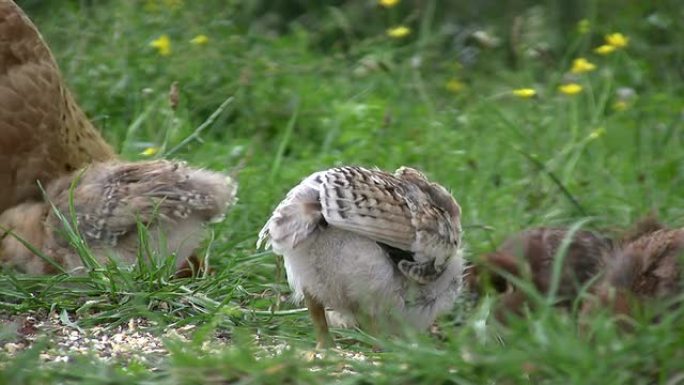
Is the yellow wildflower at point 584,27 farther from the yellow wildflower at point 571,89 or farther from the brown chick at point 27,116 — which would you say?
the brown chick at point 27,116

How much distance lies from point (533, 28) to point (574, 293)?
11.0ft

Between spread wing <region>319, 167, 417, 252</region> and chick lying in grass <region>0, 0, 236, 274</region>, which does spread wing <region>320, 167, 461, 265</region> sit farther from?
chick lying in grass <region>0, 0, 236, 274</region>

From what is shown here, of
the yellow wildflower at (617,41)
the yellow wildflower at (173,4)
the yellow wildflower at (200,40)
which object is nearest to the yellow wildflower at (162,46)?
the yellow wildflower at (200,40)

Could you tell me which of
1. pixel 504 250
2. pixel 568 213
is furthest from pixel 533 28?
pixel 504 250

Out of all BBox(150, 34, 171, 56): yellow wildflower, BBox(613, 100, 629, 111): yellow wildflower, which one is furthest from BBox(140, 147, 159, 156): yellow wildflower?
BBox(613, 100, 629, 111): yellow wildflower

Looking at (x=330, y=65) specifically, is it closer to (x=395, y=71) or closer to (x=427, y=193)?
(x=395, y=71)

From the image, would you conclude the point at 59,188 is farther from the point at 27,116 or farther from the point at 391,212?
the point at 391,212

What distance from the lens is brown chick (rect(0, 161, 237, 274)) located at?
6.05 m

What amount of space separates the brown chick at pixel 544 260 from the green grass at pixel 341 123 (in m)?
0.23

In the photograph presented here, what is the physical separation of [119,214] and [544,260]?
1707 millimetres

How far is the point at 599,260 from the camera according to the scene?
20.3 feet

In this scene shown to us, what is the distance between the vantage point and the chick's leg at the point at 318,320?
542 centimetres

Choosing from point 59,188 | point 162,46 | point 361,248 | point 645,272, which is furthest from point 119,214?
point 162,46

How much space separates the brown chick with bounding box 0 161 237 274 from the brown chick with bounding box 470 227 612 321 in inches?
44.9
